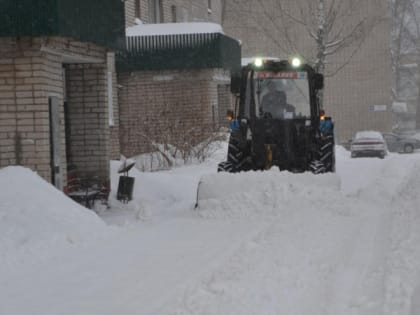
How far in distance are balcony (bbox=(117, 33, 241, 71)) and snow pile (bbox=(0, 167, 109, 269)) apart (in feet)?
37.2

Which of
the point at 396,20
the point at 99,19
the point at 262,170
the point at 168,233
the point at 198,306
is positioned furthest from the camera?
the point at 396,20

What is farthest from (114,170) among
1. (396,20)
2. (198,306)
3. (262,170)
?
(396,20)

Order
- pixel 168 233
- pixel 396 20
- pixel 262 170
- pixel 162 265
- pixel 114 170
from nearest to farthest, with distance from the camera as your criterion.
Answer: pixel 162 265, pixel 168 233, pixel 262 170, pixel 114 170, pixel 396 20

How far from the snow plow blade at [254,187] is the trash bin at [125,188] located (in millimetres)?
1518

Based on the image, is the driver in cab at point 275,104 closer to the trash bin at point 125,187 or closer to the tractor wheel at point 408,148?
the trash bin at point 125,187

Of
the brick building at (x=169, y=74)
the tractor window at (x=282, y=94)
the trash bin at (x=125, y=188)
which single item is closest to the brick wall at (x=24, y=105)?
the trash bin at (x=125, y=188)

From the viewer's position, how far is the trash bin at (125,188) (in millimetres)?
12836

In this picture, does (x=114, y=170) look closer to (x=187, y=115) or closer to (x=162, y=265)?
(x=187, y=115)

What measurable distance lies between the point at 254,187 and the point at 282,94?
2.29m

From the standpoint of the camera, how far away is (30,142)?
10.9 m

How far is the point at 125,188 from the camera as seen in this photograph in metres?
12.9

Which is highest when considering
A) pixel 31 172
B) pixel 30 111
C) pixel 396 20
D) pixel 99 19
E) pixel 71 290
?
pixel 396 20

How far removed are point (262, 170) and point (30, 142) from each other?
4.15 metres

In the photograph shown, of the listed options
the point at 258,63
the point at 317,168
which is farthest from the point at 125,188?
the point at 317,168
